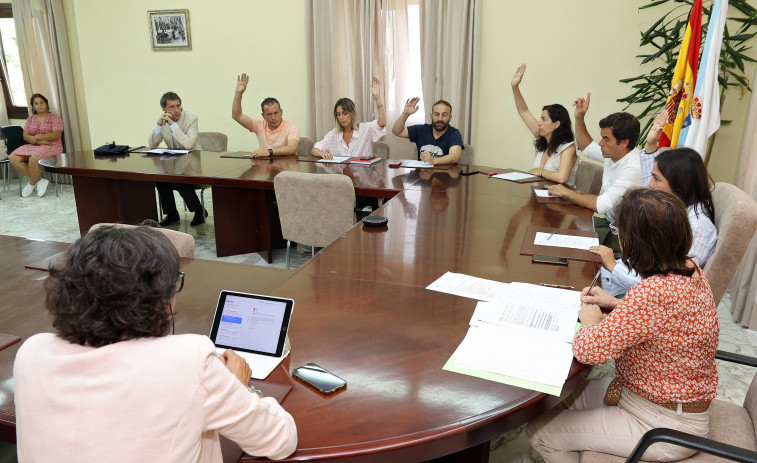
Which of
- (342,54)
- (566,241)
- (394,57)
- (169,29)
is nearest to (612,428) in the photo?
(566,241)

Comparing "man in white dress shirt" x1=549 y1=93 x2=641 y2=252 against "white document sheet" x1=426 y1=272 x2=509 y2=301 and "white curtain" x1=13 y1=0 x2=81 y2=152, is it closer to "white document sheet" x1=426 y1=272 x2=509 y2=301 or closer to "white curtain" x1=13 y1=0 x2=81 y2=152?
"white document sheet" x1=426 y1=272 x2=509 y2=301

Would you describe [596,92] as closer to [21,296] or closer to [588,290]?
[588,290]

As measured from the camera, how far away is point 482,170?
394 centimetres

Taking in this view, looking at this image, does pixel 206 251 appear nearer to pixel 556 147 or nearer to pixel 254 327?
pixel 556 147

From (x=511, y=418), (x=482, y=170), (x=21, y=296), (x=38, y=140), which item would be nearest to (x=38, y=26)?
(x=38, y=140)

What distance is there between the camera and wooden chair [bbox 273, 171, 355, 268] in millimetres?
3125

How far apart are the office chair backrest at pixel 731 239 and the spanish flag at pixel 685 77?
70.2 inches

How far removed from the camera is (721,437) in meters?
1.41

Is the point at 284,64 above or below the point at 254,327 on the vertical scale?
above

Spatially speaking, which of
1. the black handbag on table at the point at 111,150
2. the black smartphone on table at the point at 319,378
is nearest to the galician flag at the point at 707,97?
the black smartphone on table at the point at 319,378

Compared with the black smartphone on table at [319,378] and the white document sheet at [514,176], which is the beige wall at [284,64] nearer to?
the white document sheet at [514,176]

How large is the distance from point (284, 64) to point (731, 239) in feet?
15.9

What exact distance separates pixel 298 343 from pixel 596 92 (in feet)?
14.0

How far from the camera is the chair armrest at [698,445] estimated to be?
3.57ft
